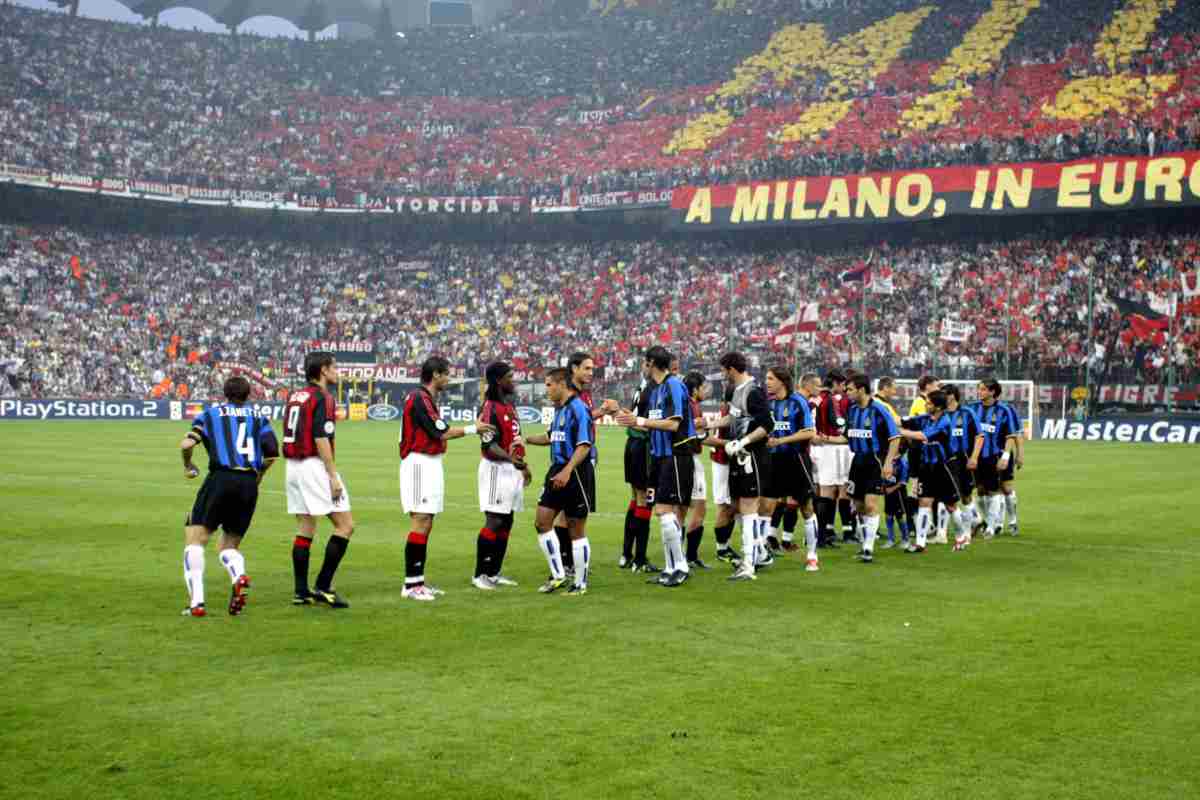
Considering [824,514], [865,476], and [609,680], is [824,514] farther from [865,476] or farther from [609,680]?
[609,680]

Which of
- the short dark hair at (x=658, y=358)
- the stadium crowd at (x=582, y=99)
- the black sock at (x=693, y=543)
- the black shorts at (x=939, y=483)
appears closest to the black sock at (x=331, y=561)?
the short dark hair at (x=658, y=358)

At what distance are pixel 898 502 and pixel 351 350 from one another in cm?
→ 4775

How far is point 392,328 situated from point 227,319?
820 centimetres

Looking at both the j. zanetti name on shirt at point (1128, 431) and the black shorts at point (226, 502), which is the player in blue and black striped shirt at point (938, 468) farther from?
the j. zanetti name on shirt at point (1128, 431)

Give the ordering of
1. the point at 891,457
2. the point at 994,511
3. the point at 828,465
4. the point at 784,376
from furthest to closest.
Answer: the point at 994,511 → the point at 828,465 → the point at 891,457 → the point at 784,376

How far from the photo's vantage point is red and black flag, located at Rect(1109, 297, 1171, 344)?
46.1m

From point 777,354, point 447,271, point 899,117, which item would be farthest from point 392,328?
point 899,117

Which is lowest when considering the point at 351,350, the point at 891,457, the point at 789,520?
the point at 789,520

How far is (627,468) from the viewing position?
1444cm

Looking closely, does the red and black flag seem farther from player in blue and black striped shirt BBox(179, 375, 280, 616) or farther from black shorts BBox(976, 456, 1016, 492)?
player in blue and black striped shirt BBox(179, 375, 280, 616)

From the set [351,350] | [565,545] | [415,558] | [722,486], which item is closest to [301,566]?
[415,558]

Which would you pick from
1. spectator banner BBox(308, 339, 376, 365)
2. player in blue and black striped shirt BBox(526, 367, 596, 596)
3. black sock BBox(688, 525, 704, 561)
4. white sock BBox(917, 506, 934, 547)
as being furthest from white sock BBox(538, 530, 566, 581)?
spectator banner BBox(308, 339, 376, 365)

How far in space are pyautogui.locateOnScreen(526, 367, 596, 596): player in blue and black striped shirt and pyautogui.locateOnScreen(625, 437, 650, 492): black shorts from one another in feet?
5.14

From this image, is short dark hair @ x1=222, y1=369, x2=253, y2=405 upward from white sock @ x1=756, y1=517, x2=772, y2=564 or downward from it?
upward
